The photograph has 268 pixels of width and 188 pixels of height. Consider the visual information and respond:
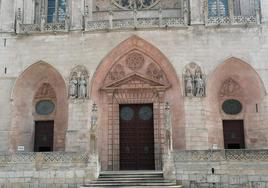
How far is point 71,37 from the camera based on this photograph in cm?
1630

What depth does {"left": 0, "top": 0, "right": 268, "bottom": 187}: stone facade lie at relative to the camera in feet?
50.5

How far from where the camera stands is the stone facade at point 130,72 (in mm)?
15391

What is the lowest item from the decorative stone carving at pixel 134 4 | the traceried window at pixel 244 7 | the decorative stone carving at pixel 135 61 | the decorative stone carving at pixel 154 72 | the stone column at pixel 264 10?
the decorative stone carving at pixel 154 72

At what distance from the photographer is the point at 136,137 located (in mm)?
16297

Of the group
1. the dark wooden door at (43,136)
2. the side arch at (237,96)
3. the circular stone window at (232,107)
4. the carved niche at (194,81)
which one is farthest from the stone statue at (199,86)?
the dark wooden door at (43,136)

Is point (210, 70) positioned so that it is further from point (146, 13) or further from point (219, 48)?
point (146, 13)

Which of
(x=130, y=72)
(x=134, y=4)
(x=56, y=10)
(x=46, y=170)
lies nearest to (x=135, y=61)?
(x=130, y=72)

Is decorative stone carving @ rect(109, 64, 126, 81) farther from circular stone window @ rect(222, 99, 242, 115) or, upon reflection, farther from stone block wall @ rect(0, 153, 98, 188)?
circular stone window @ rect(222, 99, 242, 115)

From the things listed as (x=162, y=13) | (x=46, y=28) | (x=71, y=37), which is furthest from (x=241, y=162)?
(x=46, y=28)

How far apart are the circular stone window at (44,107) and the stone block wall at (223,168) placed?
744cm

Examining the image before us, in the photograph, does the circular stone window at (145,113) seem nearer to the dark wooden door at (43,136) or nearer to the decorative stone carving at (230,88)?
the decorative stone carving at (230,88)

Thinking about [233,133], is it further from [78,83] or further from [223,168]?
[78,83]

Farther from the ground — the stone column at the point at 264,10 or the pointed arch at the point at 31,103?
the stone column at the point at 264,10

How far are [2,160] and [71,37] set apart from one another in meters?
6.54
